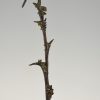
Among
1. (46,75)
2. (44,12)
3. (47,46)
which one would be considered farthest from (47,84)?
(44,12)

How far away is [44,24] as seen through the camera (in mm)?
1324

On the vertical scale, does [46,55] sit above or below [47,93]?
above

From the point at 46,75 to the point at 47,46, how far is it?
13 centimetres

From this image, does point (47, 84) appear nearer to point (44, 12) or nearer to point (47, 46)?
point (47, 46)

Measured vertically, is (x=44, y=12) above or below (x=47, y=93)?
above

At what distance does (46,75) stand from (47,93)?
0.26 ft

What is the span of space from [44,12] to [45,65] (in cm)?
23

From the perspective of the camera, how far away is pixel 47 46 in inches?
52.0

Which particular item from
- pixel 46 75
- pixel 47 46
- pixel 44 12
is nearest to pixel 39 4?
pixel 44 12

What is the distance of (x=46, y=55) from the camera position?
131cm

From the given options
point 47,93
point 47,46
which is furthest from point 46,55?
point 47,93

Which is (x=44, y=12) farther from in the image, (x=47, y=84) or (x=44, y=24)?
→ (x=47, y=84)

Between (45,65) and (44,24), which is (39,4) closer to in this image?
(44,24)

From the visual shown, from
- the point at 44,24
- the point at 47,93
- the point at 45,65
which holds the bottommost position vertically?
the point at 47,93
